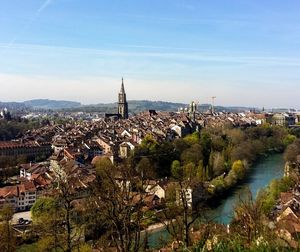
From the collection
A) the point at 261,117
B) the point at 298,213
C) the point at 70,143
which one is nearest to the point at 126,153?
the point at 70,143

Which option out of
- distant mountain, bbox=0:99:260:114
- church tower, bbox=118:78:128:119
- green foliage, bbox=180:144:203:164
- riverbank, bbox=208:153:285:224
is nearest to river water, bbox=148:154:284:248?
riverbank, bbox=208:153:285:224

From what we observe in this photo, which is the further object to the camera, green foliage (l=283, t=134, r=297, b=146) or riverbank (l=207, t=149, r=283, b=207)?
green foliage (l=283, t=134, r=297, b=146)

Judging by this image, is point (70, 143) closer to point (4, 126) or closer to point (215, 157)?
point (215, 157)

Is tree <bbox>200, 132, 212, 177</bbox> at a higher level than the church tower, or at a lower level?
lower

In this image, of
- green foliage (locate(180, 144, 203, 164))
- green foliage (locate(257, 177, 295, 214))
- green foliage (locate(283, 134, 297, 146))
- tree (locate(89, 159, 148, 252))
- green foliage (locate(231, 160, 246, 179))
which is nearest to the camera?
tree (locate(89, 159, 148, 252))

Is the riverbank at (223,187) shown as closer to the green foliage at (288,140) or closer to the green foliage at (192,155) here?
the green foliage at (192,155)

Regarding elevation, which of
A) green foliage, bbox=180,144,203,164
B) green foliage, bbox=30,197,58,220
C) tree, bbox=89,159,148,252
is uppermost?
tree, bbox=89,159,148,252

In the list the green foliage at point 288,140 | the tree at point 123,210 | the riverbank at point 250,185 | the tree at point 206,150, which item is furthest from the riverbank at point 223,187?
the green foliage at point 288,140

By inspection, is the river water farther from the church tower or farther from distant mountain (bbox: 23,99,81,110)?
distant mountain (bbox: 23,99,81,110)

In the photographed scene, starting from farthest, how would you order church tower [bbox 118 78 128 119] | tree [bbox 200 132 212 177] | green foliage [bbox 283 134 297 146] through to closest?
1. church tower [bbox 118 78 128 119]
2. green foliage [bbox 283 134 297 146]
3. tree [bbox 200 132 212 177]
